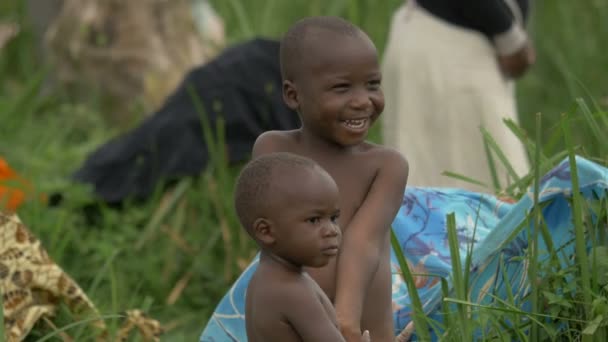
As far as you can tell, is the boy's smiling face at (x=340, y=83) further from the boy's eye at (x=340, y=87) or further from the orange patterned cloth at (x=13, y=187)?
the orange patterned cloth at (x=13, y=187)

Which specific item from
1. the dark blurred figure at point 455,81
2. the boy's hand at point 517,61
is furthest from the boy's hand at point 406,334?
the boy's hand at point 517,61

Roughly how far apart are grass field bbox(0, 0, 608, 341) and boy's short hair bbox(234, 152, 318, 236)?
789mm

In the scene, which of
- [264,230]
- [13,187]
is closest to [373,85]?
[264,230]

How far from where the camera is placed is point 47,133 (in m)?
5.87

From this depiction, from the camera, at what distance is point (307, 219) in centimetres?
220

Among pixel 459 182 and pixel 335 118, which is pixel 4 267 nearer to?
pixel 335 118

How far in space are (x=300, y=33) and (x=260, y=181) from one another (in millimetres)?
399

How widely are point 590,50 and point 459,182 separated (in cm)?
251

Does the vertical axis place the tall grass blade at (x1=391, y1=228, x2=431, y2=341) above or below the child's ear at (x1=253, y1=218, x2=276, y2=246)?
below

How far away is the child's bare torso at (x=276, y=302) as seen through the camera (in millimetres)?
2210

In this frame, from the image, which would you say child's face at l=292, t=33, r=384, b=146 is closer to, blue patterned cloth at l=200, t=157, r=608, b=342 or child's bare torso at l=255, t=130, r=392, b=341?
child's bare torso at l=255, t=130, r=392, b=341

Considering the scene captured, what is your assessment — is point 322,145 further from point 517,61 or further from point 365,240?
point 517,61

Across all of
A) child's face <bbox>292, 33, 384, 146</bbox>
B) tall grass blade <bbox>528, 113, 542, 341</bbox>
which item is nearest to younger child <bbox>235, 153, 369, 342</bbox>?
child's face <bbox>292, 33, 384, 146</bbox>

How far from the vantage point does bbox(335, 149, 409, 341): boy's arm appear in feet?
7.79
